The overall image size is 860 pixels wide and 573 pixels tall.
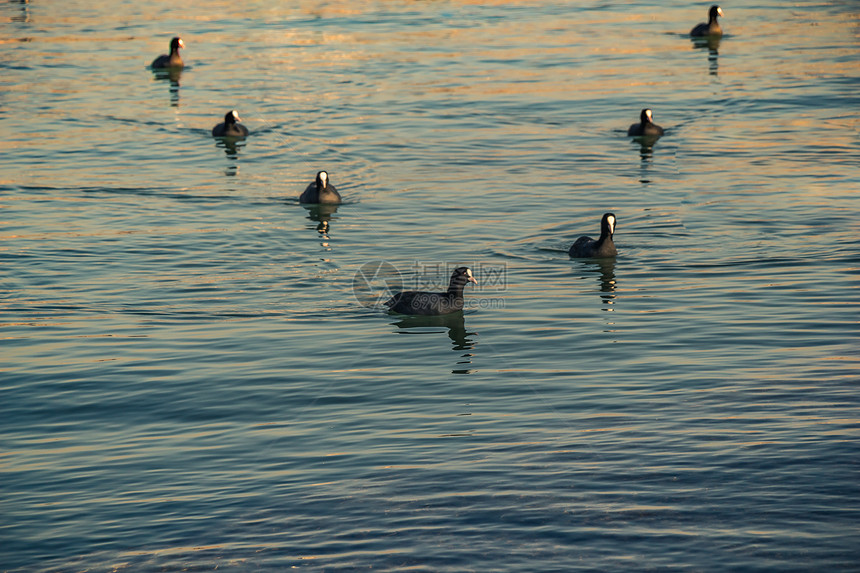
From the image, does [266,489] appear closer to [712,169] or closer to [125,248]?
[125,248]

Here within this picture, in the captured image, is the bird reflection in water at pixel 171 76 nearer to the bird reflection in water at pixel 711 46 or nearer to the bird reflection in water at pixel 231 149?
the bird reflection in water at pixel 231 149

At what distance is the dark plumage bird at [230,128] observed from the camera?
32.4 metres

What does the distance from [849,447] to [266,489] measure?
6.79 meters

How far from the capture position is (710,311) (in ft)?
62.4

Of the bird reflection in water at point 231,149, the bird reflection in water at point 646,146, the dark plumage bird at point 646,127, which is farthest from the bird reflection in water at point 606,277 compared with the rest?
the bird reflection in water at point 231,149

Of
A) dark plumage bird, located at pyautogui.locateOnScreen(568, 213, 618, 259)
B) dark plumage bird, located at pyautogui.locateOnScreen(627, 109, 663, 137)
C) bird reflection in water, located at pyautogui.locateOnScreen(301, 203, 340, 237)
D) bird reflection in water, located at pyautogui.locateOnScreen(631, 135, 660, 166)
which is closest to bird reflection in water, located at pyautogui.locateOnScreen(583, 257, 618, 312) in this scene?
dark plumage bird, located at pyautogui.locateOnScreen(568, 213, 618, 259)

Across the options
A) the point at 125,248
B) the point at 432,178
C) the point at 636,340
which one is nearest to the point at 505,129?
the point at 432,178

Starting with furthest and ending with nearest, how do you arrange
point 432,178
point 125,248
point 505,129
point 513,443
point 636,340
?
point 505,129 < point 432,178 < point 125,248 < point 636,340 < point 513,443

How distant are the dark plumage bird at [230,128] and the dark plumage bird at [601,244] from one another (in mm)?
13756

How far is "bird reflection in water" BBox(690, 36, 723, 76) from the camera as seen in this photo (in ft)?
137

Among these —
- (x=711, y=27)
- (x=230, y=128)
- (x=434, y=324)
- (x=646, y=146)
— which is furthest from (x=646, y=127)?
(x=711, y=27)

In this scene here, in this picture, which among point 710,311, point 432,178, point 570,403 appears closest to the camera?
point 570,403

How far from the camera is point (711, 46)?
45.1m

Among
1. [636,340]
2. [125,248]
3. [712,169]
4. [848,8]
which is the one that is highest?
[848,8]
